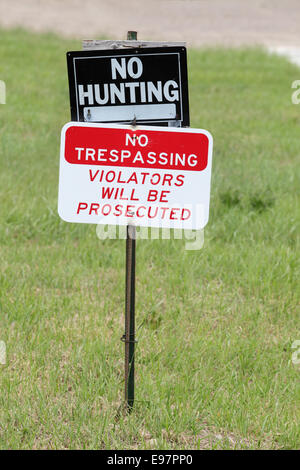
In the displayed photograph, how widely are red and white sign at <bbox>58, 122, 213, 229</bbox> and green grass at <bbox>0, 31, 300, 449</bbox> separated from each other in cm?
81

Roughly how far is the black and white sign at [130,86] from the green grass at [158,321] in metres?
1.13

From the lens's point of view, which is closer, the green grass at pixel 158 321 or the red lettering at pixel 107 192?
the red lettering at pixel 107 192

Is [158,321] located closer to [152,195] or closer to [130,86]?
[152,195]

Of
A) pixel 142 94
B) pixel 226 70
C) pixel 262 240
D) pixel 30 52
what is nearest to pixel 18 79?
pixel 30 52

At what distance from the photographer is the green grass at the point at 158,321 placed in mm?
2432

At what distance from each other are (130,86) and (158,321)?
1.39 m

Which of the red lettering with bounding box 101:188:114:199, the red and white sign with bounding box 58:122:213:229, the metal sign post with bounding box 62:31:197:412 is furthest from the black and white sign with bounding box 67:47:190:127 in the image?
the red lettering with bounding box 101:188:114:199

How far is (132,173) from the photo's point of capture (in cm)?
221

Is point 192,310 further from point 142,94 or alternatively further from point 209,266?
point 142,94

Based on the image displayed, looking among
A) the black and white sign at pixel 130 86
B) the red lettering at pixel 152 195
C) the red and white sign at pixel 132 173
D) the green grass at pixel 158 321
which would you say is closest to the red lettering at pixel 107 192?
the red and white sign at pixel 132 173

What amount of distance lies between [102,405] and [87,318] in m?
0.77

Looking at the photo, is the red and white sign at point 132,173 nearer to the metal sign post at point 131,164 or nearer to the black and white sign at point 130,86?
the metal sign post at point 131,164

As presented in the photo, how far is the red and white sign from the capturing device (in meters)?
2.21
